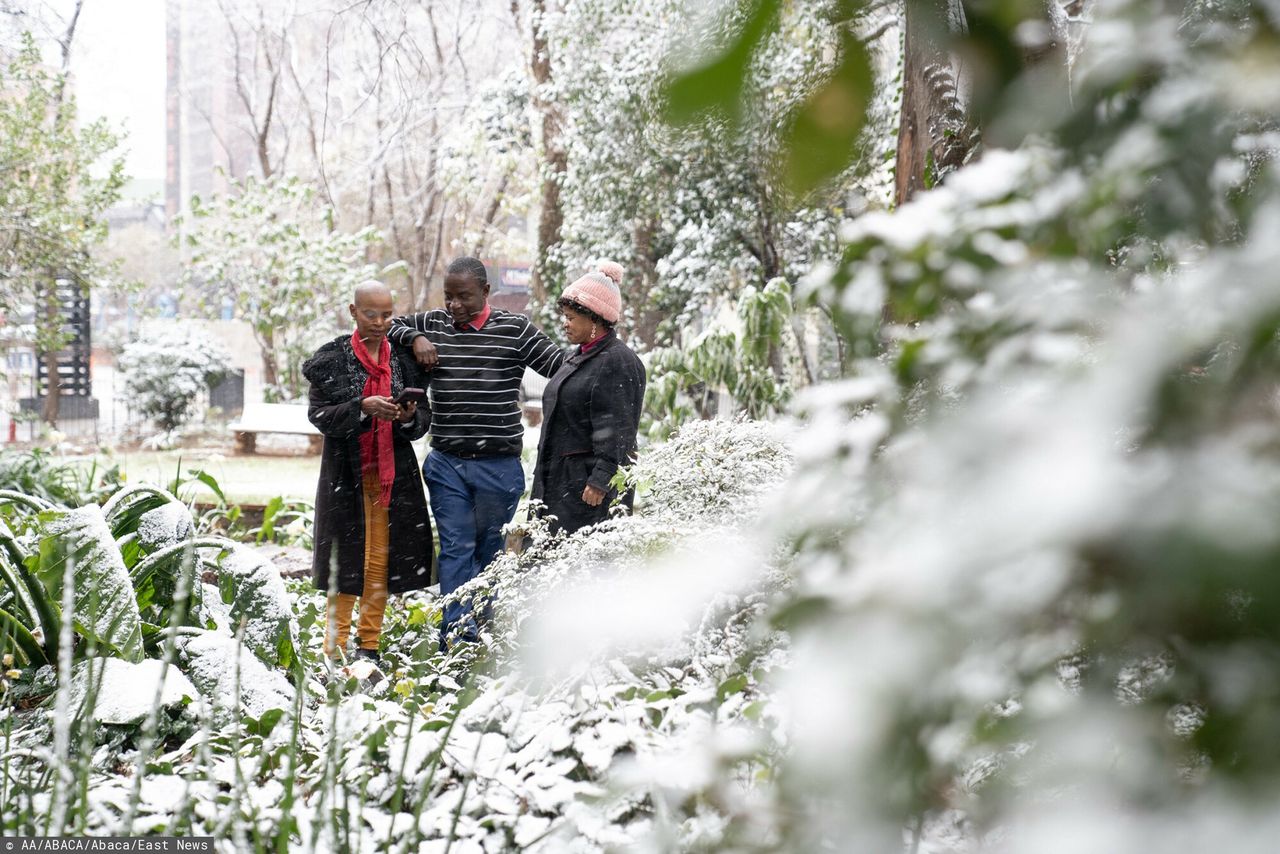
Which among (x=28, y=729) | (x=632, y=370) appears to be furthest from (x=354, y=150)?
(x=28, y=729)

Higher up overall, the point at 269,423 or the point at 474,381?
the point at 474,381

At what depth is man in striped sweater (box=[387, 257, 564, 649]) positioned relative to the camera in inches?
180

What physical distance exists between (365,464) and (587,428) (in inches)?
36.0

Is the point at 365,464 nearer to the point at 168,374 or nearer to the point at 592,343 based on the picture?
the point at 592,343

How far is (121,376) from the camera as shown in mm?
14656

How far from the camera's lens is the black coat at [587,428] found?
14.4ft

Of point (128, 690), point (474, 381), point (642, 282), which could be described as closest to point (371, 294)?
point (474, 381)

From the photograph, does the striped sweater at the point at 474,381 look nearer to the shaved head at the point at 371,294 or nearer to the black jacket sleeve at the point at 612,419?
the shaved head at the point at 371,294


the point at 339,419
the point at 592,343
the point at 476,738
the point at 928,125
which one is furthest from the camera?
the point at 592,343

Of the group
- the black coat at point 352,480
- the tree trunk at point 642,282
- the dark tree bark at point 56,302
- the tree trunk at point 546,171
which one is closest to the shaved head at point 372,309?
the black coat at point 352,480

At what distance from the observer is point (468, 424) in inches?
180

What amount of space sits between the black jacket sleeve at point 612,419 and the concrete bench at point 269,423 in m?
7.73

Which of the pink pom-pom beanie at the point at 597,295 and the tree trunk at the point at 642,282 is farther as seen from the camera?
the tree trunk at the point at 642,282

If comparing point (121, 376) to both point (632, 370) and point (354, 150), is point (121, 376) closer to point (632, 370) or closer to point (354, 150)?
point (354, 150)
